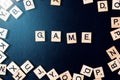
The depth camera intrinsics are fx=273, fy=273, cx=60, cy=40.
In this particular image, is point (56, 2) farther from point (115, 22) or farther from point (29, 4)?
point (115, 22)

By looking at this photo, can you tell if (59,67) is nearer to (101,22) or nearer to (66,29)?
(66,29)

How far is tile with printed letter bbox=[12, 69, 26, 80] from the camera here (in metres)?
2.04

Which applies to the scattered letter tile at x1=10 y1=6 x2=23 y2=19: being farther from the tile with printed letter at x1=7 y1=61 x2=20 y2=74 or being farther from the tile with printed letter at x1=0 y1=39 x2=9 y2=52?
the tile with printed letter at x1=7 y1=61 x2=20 y2=74

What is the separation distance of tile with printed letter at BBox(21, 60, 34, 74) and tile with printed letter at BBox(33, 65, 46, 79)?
0.14ft

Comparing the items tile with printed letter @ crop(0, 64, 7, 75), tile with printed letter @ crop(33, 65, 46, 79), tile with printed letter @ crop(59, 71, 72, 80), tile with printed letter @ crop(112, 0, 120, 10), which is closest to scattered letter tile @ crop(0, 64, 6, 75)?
tile with printed letter @ crop(0, 64, 7, 75)

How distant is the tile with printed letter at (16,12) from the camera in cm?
200

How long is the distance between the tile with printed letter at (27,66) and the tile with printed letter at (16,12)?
1.13ft

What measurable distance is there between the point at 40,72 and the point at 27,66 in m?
0.11

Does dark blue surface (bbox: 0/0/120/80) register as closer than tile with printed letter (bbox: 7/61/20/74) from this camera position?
Yes

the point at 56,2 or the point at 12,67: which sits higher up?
the point at 56,2

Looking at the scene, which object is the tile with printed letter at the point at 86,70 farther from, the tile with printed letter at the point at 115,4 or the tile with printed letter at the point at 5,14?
the tile with printed letter at the point at 5,14

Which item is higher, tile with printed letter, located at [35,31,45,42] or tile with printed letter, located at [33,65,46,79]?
tile with printed letter, located at [35,31,45,42]

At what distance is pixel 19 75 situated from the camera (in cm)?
204

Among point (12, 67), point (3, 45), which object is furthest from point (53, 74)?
point (3, 45)
